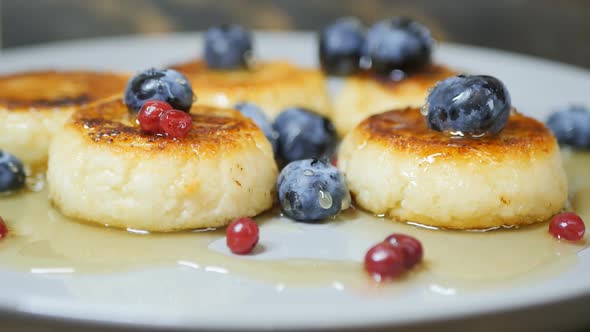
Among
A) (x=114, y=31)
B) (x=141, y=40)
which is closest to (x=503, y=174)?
(x=141, y=40)

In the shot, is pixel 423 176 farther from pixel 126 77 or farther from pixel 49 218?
pixel 126 77

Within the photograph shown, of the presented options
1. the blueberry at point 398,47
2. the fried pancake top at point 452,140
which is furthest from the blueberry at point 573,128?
the blueberry at point 398,47

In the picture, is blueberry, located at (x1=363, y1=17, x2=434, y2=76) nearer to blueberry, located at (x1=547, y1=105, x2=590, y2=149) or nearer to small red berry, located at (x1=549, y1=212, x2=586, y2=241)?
blueberry, located at (x1=547, y1=105, x2=590, y2=149)

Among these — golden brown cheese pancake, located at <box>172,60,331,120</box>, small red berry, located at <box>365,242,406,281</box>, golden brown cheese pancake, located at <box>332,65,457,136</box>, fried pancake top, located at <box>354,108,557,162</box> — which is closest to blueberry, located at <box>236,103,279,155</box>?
golden brown cheese pancake, located at <box>172,60,331,120</box>

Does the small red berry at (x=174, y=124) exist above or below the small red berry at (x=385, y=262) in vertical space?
above

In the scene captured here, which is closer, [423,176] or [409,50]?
[423,176]

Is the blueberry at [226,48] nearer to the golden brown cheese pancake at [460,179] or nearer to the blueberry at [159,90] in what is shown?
the blueberry at [159,90]
